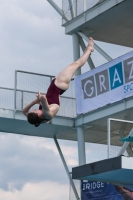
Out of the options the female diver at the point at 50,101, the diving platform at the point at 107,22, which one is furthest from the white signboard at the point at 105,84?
the female diver at the point at 50,101

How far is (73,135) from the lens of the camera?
2895 cm

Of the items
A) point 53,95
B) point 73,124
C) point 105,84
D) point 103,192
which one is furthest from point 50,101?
point 73,124

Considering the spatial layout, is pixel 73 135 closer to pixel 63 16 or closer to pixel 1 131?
pixel 1 131

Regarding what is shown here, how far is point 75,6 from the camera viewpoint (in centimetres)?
2633

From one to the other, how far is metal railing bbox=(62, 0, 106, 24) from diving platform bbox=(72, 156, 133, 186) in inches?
307

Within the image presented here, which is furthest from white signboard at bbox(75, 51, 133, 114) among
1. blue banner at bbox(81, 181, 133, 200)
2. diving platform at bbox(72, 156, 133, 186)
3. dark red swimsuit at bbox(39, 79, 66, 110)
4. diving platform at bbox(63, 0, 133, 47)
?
dark red swimsuit at bbox(39, 79, 66, 110)

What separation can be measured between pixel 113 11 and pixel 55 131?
637 centimetres

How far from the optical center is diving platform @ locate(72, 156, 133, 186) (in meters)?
18.6

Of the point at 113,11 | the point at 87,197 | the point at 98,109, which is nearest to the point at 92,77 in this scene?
the point at 98,109

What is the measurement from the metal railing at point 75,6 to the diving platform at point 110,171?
25.6 ft

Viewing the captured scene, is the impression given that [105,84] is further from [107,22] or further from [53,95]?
[53,95]

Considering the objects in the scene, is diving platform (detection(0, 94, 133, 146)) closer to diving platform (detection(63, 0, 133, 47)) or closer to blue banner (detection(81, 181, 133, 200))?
blue banner (detection(81, 181, 133, 200))

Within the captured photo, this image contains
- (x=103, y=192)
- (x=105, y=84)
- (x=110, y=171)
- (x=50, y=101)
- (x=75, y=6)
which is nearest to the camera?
(x=50, y=101)

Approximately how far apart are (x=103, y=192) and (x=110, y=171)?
161 inches
